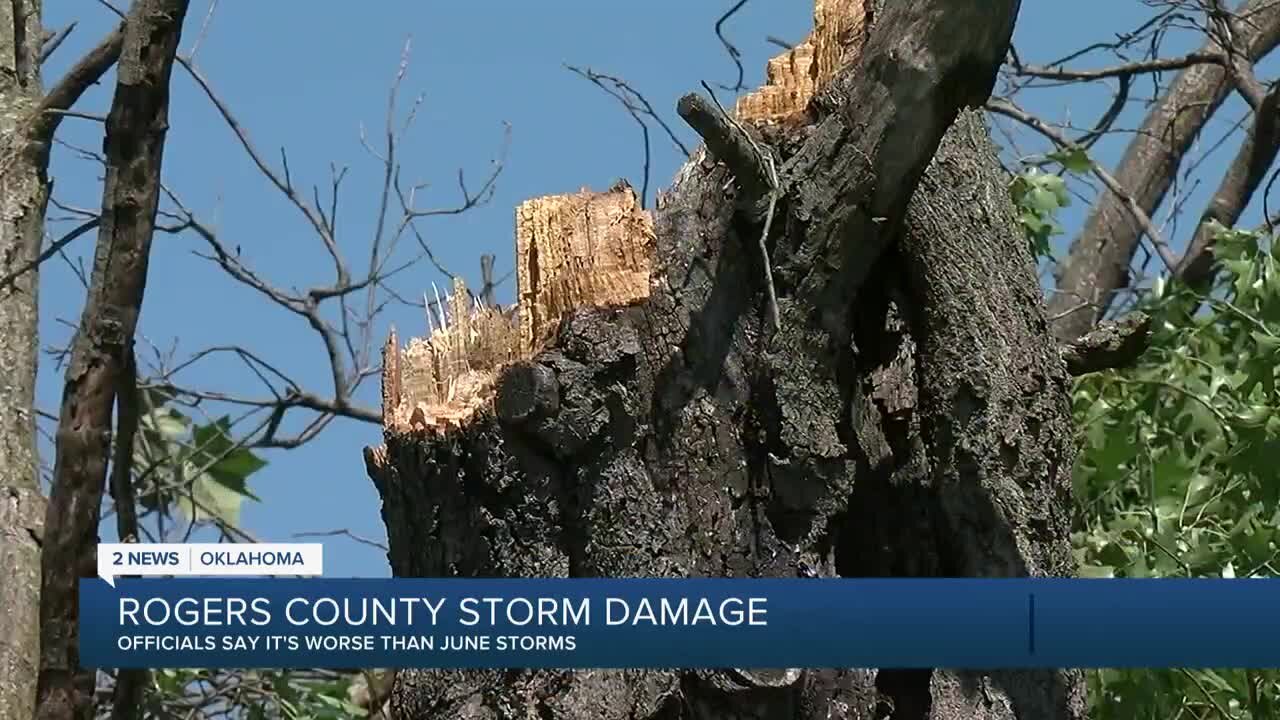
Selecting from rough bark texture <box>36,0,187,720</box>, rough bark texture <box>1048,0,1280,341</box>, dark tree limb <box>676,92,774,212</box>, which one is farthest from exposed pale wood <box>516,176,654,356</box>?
rough bark texture <box>1048,0,1280,341</box>

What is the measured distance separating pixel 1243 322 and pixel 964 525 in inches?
52.7

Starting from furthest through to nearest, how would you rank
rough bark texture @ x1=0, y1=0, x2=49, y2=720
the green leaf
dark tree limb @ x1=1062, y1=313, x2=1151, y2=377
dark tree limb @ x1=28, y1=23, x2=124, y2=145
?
the green leaf < dark tree limb @ x1=28, y1=23, x2=124, y2=145 < rough bark texture @ x1=0, y1=0, x2=49, y2=720 < dark tree limb @ x1=1062, y1=313, x2=1151, y2=377

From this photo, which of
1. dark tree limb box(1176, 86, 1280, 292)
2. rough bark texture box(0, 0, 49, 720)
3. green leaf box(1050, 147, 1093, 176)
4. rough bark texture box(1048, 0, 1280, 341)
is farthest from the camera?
rough bark texture box(1048, 0, 1280, 341)

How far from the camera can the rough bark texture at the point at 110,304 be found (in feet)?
10.6

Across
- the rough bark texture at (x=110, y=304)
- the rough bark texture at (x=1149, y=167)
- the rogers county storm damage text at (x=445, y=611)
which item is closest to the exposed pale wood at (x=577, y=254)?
the rogers county storm damage text at (x=445, y=611)

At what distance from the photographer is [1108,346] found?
3562mm

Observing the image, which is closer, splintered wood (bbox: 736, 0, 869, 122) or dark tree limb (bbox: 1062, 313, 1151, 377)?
splintered wood (bbox: 736, 0, 869, 122)

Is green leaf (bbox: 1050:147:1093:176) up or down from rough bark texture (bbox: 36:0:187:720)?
up

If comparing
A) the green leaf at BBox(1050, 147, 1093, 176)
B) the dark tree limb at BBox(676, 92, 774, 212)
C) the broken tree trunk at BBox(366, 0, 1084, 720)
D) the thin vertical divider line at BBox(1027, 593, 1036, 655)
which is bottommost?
the thin vertical divider line at BBox(1027, 593, 1036, 655)

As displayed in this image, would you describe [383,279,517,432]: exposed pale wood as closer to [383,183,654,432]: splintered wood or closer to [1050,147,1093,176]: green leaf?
[383,183,654,432]: splintered wood

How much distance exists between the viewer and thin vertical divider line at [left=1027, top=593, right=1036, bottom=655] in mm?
3059

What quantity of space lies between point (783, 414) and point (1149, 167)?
4.35 m

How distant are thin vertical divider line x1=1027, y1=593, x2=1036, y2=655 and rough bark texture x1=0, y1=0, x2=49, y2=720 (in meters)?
2.23

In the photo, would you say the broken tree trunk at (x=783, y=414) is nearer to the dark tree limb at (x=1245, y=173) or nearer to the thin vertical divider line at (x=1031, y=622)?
the thin vertical divider line at (x=1031, y=622)
